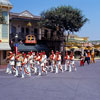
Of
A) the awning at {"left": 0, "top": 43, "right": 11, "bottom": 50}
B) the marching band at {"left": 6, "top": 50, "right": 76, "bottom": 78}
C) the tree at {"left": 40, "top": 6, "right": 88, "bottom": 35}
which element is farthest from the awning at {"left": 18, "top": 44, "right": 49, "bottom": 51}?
the marching band at {"left": 6, "top": 50, "right": 76, "bottom": 78}

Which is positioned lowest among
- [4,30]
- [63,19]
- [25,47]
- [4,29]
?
[25,47]

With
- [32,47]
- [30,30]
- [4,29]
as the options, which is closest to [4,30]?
[4,29]

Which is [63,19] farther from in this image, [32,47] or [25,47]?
[25,47]

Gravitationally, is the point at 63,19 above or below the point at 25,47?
above

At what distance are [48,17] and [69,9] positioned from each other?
3177mm

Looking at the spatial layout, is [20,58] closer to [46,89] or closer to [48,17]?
[46,89]

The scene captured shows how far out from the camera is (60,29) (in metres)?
30.6

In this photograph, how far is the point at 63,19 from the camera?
28.9 m

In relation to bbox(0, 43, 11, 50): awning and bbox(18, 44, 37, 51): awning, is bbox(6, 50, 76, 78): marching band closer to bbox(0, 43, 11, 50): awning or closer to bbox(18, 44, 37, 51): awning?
bbox(0, 43, 11, 50): awning

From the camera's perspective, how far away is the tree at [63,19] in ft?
94.8

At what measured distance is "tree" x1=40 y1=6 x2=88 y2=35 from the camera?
94.8ft

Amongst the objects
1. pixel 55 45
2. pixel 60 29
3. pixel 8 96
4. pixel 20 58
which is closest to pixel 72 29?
pixel 60 29

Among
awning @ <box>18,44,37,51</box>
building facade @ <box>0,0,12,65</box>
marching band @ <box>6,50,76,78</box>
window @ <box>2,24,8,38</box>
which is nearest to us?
marching band @ <box>6,50,76,78</box>

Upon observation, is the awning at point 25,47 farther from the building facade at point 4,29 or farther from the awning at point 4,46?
the awning at point 4,46
